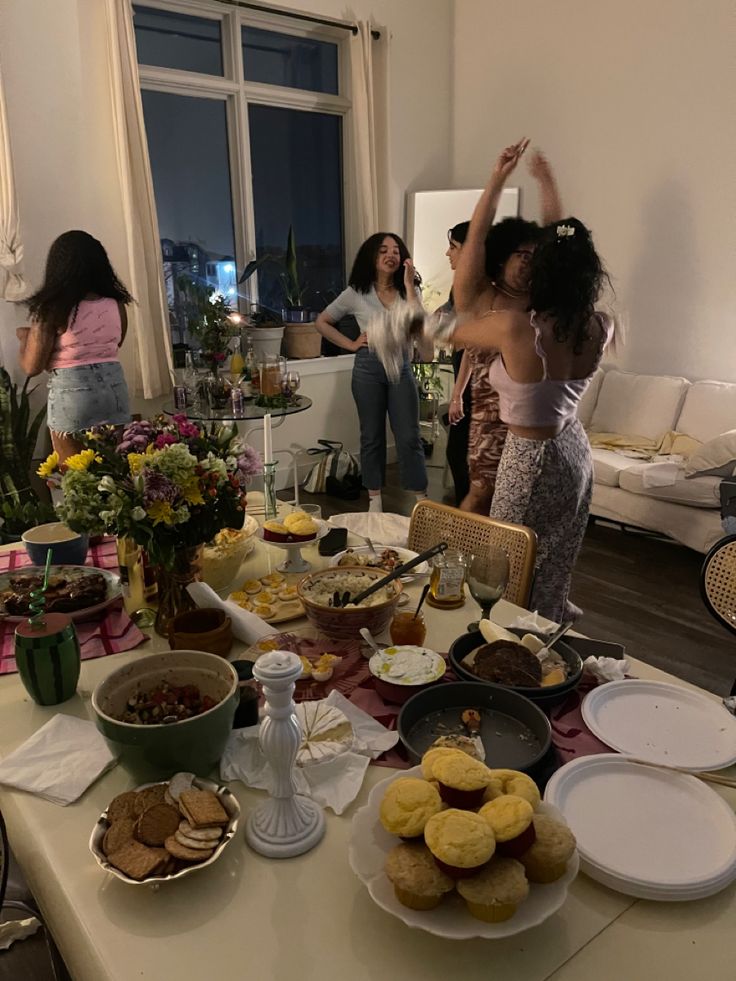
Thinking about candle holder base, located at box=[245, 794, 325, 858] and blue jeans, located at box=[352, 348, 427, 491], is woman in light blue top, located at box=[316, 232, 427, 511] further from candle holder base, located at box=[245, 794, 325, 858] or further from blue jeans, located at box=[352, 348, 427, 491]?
candle holder base, located at box=[245, 794, 325, 858]

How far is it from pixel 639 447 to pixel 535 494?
242 centimetres

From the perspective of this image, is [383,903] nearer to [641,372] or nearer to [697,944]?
[697,944]

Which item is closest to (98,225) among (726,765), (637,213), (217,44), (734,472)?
(217,44)

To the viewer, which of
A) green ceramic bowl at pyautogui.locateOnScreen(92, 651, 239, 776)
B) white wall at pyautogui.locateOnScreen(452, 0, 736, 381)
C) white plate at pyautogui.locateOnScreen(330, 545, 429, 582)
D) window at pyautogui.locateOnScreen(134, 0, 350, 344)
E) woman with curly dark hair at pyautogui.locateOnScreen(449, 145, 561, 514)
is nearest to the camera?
green ceramic bowl at pyautogui.locateOnScreen(92, 651, 239, 776)

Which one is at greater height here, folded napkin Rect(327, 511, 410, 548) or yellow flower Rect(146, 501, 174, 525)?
yellow flower Rect(146, 501, 174, 525)

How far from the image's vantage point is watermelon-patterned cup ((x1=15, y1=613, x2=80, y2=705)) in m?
1.09

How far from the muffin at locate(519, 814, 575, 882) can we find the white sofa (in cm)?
302

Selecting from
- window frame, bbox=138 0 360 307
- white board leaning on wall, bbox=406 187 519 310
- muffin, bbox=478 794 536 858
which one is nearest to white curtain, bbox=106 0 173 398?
window frame, bbox=138 0 360 307

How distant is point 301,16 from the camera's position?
433cm

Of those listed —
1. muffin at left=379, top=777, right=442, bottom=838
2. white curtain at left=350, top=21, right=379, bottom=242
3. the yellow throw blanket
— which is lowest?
the yellow throw blanket

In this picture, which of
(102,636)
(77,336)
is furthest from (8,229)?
(102,636)

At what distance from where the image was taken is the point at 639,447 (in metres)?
4.09

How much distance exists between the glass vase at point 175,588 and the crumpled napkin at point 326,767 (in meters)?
0.36

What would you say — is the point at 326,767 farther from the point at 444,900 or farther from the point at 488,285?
the point at 488,285
